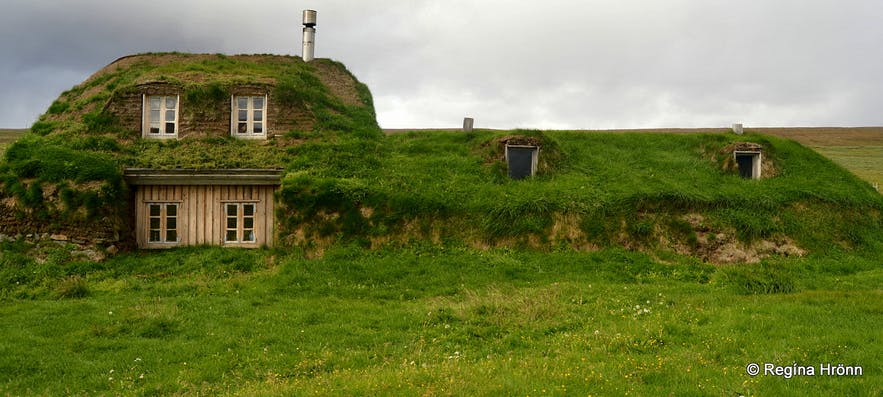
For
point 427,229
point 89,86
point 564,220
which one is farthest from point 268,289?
point 89,86

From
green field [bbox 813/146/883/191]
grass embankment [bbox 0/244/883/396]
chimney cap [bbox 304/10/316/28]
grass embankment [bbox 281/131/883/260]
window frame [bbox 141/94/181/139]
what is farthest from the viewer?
green field [bbox 813/146/883/191]

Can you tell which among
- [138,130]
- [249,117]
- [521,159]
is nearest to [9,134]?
[138,130]

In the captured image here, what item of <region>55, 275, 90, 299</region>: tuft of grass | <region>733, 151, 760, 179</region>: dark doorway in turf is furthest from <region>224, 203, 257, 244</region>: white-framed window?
<region>733, 151, 760, 179</region>: dark doorway in turf

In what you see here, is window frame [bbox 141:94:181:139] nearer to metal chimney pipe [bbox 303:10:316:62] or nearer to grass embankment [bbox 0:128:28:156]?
metal chimney pipe [bbox 303:10:316:62]

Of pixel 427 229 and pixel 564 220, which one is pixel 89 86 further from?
pixel 564 220

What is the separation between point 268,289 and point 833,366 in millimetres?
11550

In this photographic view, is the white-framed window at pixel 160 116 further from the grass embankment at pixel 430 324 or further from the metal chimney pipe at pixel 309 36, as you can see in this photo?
the metal chimney pipe at pixel 309 36

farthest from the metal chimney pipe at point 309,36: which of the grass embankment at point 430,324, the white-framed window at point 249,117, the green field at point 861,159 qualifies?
the green field at point 861,159

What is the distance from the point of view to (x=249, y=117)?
69.2ft

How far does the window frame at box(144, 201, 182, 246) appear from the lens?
17.5 metres

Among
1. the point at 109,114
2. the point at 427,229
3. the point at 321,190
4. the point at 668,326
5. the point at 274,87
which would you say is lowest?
the point at 668,326

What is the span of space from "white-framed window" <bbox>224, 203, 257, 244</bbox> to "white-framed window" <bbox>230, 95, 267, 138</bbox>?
4014 mm

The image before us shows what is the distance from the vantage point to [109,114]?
20312 millimetres

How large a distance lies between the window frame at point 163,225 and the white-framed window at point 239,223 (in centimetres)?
149
